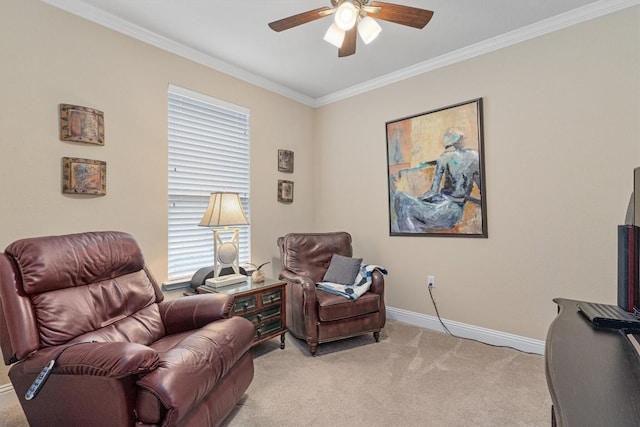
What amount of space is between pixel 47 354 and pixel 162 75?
7.41 ft

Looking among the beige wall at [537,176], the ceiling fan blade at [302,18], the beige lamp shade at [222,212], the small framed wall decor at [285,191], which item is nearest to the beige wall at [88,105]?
the beige lamp shade at [222,212]

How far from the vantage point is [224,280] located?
2.58m

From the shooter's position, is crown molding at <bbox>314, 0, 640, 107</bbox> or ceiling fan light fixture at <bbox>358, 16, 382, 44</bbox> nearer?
ceiling fan light fixture at <bbox>358, 16, 382, 44</bbox>

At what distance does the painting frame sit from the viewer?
9.30 ft

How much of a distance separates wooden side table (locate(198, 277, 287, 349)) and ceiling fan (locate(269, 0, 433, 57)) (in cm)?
190

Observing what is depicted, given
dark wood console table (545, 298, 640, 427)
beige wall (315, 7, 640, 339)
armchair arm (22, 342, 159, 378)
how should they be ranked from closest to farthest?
dark wood console table (545, 298, 640, 427), armchair arm (22, 342, 159, 378), beige wall (315, 7, 640, 339)

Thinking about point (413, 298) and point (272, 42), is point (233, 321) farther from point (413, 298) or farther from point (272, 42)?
point (272, 42)

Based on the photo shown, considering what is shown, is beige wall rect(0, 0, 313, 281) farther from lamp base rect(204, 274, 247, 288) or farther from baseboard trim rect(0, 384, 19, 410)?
baseboard trim rect(0, 384, 19, 410)

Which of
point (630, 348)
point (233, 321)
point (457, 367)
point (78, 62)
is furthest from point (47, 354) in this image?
point (457, 367)

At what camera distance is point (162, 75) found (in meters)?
2.68

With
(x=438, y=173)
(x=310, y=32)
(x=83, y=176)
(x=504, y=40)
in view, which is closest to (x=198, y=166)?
(x=83, y=176)

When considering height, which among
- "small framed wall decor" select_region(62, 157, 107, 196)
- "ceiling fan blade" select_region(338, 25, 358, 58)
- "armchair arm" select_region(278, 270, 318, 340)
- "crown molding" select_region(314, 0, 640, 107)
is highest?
"crown molding" select_region(314, 0, 640, 107)

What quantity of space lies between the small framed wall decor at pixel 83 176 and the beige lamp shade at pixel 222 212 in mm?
758

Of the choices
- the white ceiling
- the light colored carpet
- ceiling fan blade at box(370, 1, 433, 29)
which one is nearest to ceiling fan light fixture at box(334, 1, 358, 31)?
ceiling fan blade at box(370, 1, 433, 29)
